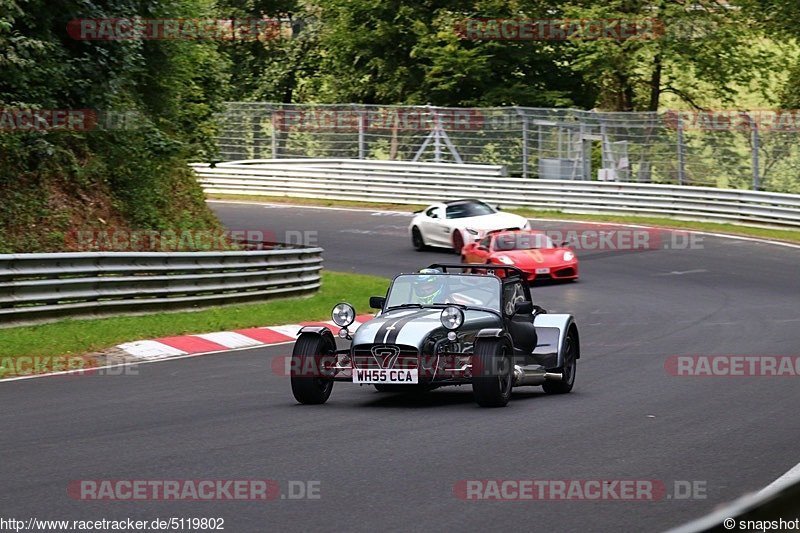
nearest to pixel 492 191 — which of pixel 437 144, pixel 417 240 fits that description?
pixel 437 144

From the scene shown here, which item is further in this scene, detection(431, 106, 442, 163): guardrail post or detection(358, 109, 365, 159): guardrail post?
detection(358, 109, 365, 159): guardrail post

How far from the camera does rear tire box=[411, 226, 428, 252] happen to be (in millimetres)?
31438

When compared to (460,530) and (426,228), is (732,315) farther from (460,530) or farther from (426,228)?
(460,530)

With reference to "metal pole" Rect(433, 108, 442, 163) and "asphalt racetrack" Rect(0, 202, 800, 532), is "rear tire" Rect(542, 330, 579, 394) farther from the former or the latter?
"metal pole" Rect(433, 108, 442, 163)

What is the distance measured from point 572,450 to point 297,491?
2.43 metres

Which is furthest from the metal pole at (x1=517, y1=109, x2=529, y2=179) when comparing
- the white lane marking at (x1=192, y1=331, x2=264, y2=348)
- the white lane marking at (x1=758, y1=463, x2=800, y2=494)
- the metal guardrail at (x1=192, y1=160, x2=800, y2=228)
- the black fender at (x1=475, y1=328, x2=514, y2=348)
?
the white lane marking at (x1=758, y1=463, x2=800, y2=494)

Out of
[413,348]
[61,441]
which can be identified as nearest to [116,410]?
[61,441]

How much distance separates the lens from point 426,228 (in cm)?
3116

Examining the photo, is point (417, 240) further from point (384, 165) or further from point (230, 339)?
point (230, 339)

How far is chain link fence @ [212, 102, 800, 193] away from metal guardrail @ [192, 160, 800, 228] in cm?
93

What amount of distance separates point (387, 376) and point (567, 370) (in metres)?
2.48

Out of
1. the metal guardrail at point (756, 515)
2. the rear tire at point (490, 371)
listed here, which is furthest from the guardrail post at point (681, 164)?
the metal guardrail at point (756, 515)

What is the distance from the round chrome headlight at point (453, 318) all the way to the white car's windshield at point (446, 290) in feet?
3.14

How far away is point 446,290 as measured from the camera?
12852 mm
